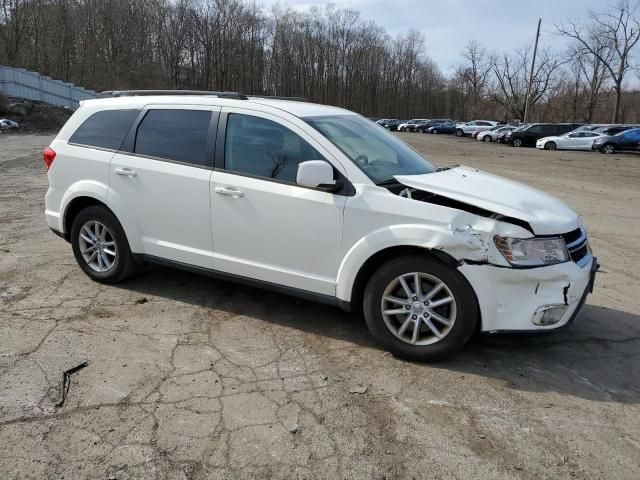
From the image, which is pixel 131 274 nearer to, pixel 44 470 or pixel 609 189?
pixel 44 470

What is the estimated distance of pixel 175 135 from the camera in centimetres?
455

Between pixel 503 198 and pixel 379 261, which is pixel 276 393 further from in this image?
pixel 503 198

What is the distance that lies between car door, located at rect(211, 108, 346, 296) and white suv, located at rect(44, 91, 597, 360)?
10 millimetres

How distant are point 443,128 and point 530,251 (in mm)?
60316

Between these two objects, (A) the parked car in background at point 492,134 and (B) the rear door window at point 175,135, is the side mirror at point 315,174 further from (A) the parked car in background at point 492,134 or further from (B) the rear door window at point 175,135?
(A) the parked car in background at point 492,134

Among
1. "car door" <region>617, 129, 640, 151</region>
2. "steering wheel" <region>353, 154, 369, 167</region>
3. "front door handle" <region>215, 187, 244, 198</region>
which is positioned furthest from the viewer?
"car door" <region>617, 129, 640, 151</region>

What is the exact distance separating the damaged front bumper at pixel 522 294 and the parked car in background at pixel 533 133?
3669 centimetres

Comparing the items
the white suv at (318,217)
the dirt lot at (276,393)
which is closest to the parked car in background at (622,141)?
the dirt lot at (276,393)

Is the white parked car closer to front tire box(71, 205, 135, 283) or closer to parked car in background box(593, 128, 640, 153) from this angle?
parked car in background box(593, 128, 640, 153)

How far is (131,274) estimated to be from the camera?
5062 mm

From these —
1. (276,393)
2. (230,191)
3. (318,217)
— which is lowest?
(276,393)

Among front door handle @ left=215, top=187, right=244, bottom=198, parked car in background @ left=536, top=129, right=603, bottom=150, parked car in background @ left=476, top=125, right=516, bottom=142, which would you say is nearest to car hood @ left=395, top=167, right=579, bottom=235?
front door handle @ left=215, top=187, right=244, bottom=198

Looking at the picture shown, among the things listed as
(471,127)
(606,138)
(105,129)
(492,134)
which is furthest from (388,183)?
(471,127)

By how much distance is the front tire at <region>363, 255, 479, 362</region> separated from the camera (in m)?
3.51
